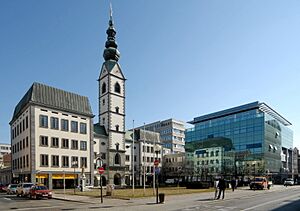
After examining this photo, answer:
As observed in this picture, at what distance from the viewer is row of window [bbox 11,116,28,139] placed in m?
62.4

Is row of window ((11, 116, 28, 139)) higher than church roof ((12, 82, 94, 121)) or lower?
lower

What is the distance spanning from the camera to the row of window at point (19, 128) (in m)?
62.4

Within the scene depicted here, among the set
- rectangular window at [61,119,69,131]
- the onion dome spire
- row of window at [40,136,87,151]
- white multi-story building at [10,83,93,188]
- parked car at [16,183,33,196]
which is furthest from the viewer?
the onion dome spire

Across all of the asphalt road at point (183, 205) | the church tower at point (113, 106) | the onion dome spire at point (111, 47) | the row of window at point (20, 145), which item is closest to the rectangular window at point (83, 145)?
the row of window at point (20, 145)

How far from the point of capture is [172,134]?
14562 centimetres

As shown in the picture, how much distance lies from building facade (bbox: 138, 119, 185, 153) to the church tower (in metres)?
60.5

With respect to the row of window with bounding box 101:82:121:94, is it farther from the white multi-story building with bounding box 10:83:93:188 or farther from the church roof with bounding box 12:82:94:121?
the white multi-story building with bounding box 10:83:93:188

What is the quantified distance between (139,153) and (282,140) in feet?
199

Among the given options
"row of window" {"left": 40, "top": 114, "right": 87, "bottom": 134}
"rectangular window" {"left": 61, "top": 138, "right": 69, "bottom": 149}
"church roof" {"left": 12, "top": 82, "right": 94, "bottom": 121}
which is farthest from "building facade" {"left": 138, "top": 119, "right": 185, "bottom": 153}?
"rectangular window" {"left": 61, "top": 138, "right": 69, "bottom": 149}

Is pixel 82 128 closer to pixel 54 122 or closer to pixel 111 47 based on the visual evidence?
pixel 54 122

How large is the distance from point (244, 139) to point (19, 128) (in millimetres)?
75085

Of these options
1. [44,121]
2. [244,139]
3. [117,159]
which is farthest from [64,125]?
[244,139]

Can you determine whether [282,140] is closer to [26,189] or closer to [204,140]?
[204,140]

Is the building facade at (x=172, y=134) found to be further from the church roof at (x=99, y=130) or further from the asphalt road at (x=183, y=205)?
the asphalt road at (x=183, y=205)
